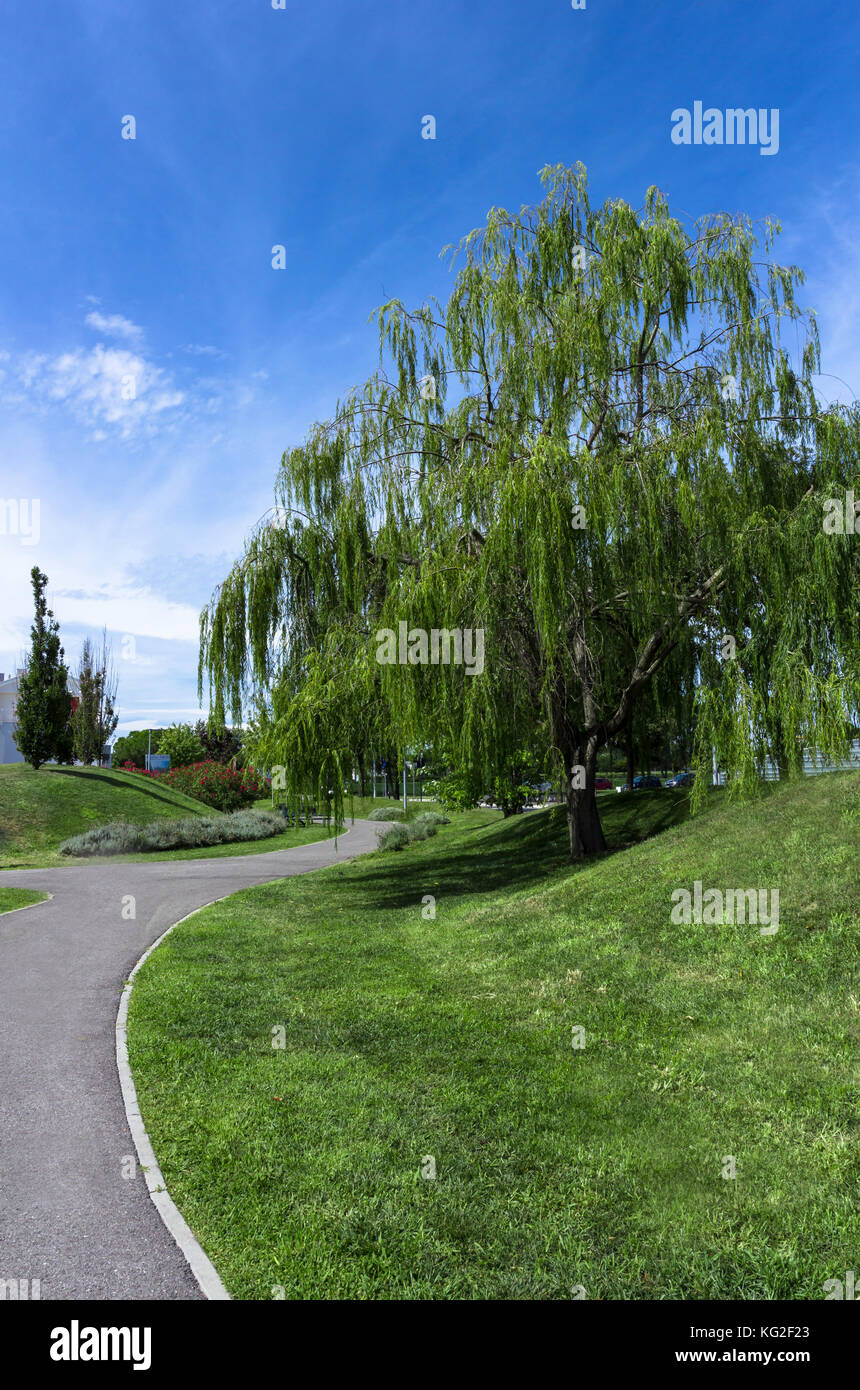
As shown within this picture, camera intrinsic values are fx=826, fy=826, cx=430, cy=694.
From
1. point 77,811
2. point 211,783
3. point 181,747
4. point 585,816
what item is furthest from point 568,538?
point 181,747

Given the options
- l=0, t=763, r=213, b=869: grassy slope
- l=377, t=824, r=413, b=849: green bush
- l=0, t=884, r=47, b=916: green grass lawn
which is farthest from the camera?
l=0, t=763, r=213, b=869: grassy slope

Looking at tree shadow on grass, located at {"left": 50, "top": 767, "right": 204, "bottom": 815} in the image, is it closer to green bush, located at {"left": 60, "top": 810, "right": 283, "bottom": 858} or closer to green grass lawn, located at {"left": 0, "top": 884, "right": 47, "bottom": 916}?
green bush, located at {"left": 60, "top": 810, "right": 283, "bottom": 858}

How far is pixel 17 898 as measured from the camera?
53.2 feet

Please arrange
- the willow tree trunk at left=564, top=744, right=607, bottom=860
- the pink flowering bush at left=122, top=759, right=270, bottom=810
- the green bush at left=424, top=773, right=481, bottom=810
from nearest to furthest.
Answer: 1. the willow tree trunk at left=564, top=744, right=607, bottom=860
2. the green bush at left=424, top=773, right=481, bottom=810
3. the pink flowering bush at left=122, top=759, right=270, bottom=810

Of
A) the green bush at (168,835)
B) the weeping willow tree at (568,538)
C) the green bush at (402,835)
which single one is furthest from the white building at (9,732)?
the weeping willow tree at (568,538)

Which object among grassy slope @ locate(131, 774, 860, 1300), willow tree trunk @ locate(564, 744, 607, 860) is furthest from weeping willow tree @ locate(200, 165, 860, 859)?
grassy slope @ locate(131, 774, 860, 1300)

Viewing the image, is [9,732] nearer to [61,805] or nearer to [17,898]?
[61,805]

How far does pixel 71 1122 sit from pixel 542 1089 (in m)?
3.42

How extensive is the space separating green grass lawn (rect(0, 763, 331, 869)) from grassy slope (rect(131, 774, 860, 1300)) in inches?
614

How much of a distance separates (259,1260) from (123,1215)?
1.00 m

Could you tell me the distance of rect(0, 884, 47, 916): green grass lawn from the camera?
15281mm

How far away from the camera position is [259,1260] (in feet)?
13.3

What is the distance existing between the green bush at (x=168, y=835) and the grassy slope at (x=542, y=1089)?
15829 millimetres

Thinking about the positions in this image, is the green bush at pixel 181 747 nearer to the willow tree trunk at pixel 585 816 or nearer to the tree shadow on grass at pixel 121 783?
the tree shadow on grass at pixel 121 783
